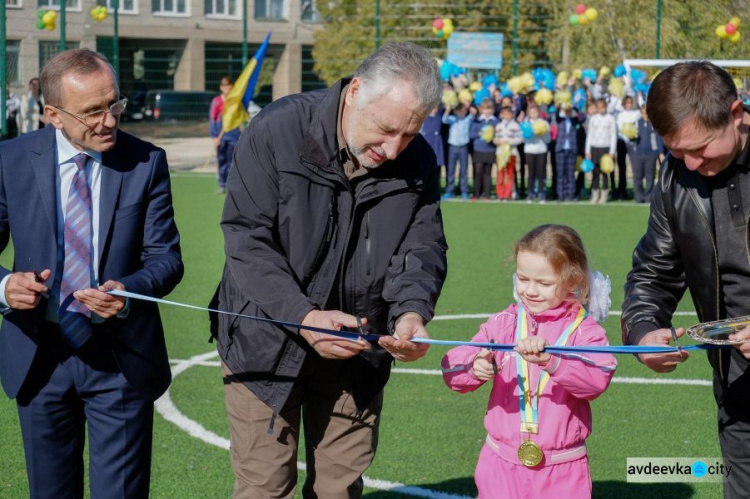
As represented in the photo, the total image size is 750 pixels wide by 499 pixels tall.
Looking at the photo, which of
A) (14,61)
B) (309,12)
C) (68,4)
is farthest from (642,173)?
(309,12)

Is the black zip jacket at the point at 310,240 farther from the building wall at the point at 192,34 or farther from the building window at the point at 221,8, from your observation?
the building window at the point at 221,8

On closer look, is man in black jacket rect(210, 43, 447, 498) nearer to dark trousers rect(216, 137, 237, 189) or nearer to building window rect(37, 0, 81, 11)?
dark trousers rect(216, 137, 237, 189)

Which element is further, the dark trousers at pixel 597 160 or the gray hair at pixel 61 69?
the dark trousers at pixel 597 160

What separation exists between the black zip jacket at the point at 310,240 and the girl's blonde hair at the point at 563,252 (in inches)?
17.7

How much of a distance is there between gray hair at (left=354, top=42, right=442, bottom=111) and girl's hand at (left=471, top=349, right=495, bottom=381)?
3.50ft

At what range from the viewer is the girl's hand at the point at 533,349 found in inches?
155

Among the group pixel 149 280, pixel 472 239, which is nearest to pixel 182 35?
pixel 472 239

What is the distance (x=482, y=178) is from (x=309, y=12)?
25.8 metres

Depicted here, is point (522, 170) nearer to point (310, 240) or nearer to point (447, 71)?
point (447, 71)

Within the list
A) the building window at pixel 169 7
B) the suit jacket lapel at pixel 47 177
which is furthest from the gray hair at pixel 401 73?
the building window at pixel 169 7

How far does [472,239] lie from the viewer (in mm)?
15844

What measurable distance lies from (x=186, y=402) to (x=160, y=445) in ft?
2.96

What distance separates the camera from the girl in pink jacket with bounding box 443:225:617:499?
169 inches

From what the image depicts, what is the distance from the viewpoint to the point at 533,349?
3945mm
